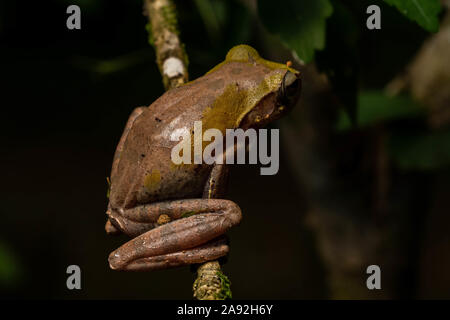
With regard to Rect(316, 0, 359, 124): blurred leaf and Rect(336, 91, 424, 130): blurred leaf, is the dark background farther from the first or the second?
Rect(316, 0, 359, 124): blurred leaf

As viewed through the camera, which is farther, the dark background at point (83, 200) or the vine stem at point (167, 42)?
the dark background at point (83, 200)

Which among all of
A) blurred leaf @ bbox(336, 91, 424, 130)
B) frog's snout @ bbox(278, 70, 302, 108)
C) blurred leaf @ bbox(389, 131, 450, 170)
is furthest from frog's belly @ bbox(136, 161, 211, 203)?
blurred leaf @ bbox(389, 131, 450, 170)

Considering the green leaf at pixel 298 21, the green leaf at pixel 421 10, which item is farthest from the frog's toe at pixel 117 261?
the green leaf at pixel 421 10

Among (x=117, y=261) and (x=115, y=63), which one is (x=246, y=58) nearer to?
(x=117, y=261)

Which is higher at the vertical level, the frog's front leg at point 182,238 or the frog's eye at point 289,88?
the frog's eye at point 289,88

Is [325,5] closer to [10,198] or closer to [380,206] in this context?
[380,206]

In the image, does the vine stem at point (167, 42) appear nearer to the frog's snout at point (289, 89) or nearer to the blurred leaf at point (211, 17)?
the frog's snout at point (289, 89)

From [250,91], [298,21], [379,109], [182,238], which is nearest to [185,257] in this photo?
[182,238]
